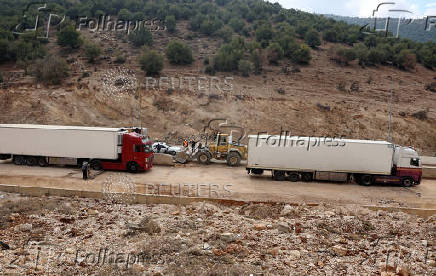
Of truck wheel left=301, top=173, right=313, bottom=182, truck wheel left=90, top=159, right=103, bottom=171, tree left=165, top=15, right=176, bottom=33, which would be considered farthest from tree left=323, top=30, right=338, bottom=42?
truck wheel left=90, top=159, right=103, bottom=171

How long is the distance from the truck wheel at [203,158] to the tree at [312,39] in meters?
41.3

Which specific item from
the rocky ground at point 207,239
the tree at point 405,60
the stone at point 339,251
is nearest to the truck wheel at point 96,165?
the rocky ground at point 207,239

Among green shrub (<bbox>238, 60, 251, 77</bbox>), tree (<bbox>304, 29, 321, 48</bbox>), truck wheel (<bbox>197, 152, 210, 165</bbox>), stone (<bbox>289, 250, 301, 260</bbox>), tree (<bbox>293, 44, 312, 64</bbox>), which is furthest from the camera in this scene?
tree (<bbox>304, 29, 321, 48</bbox>)

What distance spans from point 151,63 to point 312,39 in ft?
97.3

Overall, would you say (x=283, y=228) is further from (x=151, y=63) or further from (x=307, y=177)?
(x=151, y=63)

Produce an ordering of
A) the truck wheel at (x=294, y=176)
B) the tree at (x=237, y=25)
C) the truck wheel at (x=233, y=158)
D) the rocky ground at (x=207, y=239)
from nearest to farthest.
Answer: the rocky ground at (x=207, y=239)
the truck wheel at (x=294, y=176)
the truck wheel at (x=233, y=158)
the tree at (x=237, y=25)

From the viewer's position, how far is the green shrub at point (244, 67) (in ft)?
166

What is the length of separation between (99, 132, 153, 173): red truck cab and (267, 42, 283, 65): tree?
34.5 m

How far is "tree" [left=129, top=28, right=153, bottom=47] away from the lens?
59.0m

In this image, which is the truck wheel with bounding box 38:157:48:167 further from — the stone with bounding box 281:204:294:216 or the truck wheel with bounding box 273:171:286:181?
the stone with bounding box 281:204:294:216

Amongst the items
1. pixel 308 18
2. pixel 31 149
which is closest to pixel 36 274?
pixel 31 149

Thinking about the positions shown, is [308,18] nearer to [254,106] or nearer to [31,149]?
[254,106]

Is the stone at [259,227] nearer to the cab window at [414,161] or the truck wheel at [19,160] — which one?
the cab window at [414,161]

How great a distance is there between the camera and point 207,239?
1445 cm
